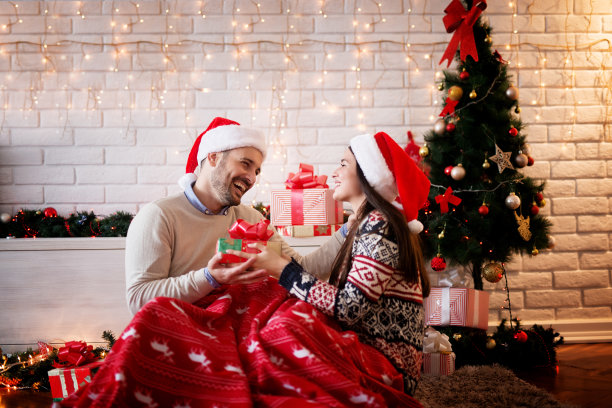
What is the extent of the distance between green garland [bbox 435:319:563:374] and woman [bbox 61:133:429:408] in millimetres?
1035

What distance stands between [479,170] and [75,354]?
7.64 ft

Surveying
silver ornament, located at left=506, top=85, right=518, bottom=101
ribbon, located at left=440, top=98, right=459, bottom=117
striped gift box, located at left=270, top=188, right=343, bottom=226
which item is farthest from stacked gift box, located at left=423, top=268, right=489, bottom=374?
silver ornament, located at left=506, top=85, right=518, bottom=101

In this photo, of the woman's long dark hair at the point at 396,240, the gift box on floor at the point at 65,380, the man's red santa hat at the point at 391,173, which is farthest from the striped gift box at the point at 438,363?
the gift box on floor at the point at 65,380

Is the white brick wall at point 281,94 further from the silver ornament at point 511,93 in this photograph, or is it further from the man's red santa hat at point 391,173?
the man's red santa hat at point 391,173

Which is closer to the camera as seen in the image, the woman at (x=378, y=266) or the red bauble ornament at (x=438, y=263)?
the woman at (x=378, y=266)

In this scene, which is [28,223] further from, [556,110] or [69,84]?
[556,110]

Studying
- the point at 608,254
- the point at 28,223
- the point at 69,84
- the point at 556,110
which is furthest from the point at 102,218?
the point at 608,254

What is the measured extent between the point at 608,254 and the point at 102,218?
3.54 meters

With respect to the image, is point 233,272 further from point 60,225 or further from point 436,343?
point 60,225

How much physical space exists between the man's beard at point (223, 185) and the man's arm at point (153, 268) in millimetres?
252

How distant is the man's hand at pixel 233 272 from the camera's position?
59.5 inches

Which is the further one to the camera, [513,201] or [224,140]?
[513,201]

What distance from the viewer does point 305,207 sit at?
2535mm

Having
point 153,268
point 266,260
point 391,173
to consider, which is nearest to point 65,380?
point 153,268
